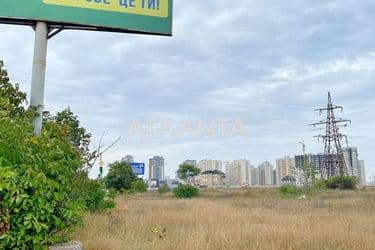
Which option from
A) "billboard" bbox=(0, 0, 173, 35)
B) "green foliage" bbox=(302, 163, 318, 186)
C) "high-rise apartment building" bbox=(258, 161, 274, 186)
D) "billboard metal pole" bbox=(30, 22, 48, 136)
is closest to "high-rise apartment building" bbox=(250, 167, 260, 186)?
"high-rise apartment building" bbox=(258, 161, 274, 186)

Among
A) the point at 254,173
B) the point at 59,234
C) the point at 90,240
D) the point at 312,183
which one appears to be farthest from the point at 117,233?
the point at 254,173

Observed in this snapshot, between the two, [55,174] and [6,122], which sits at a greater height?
[6,122]

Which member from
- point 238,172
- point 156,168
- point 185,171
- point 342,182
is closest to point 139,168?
point 342,182

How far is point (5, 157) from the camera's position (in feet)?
12.6

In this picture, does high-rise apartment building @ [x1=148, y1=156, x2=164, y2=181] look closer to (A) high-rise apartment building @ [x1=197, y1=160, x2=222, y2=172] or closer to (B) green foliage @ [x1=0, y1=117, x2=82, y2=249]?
(A) high-rise apartment building @ [x1=197, y1=160, x2=222, y2=172]

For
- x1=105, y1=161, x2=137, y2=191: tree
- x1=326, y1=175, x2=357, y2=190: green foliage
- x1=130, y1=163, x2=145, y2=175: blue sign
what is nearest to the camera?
x1=130, y1=163, x2=145, y2=175: blue sign

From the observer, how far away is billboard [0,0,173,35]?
621cm

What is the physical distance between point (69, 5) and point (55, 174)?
11.0ft

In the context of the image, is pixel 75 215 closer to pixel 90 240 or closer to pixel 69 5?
pixel 90 240

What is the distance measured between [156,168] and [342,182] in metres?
50.5

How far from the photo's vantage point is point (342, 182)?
1799 inches

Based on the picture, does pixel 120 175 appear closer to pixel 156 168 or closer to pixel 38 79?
pixel 38 79

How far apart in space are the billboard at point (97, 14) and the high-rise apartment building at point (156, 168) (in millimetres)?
80827

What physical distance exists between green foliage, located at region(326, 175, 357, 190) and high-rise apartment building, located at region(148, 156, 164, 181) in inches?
1849
